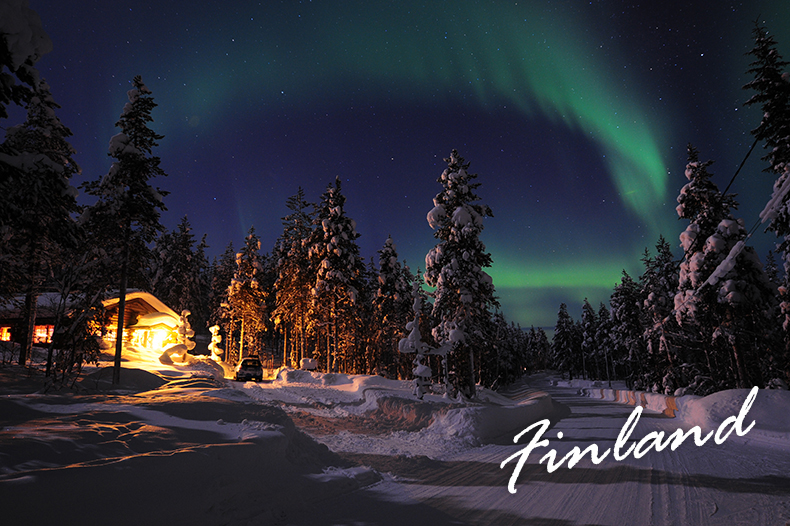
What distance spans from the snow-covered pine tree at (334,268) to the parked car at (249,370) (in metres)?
5.65

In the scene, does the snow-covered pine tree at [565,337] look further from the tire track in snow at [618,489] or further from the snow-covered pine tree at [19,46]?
the snow-covered pine tree at [19,46]

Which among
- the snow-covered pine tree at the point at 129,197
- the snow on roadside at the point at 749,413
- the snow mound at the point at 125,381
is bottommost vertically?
the snow on roadside at the point at 749,413

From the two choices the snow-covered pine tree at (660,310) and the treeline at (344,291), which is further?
the snow-covered pine tree at (660,310)

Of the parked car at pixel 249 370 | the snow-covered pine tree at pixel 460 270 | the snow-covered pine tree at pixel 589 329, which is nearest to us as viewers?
the snow-covered pine tree at pixel 460 270

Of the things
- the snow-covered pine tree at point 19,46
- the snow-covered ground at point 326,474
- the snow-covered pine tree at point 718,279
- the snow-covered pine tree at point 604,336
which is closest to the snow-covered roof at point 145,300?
the snow-covered ground at point 326,474

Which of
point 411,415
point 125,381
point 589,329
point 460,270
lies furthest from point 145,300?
point 589,329

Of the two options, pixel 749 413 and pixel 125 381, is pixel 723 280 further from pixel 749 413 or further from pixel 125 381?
pixel 125 381

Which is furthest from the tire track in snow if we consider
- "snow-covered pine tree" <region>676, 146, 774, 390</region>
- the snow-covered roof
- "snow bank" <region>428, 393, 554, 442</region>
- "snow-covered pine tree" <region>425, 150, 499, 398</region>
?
the snow-covered roof

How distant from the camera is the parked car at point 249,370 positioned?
30672 millimetres

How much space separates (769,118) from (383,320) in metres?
31.3

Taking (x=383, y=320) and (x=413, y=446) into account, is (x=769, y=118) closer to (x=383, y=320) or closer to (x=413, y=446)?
(x=413, y=446)

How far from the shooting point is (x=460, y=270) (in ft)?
71.5

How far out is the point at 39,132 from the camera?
69.0 feet

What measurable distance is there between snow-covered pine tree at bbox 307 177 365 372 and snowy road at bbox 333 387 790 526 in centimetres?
2342
